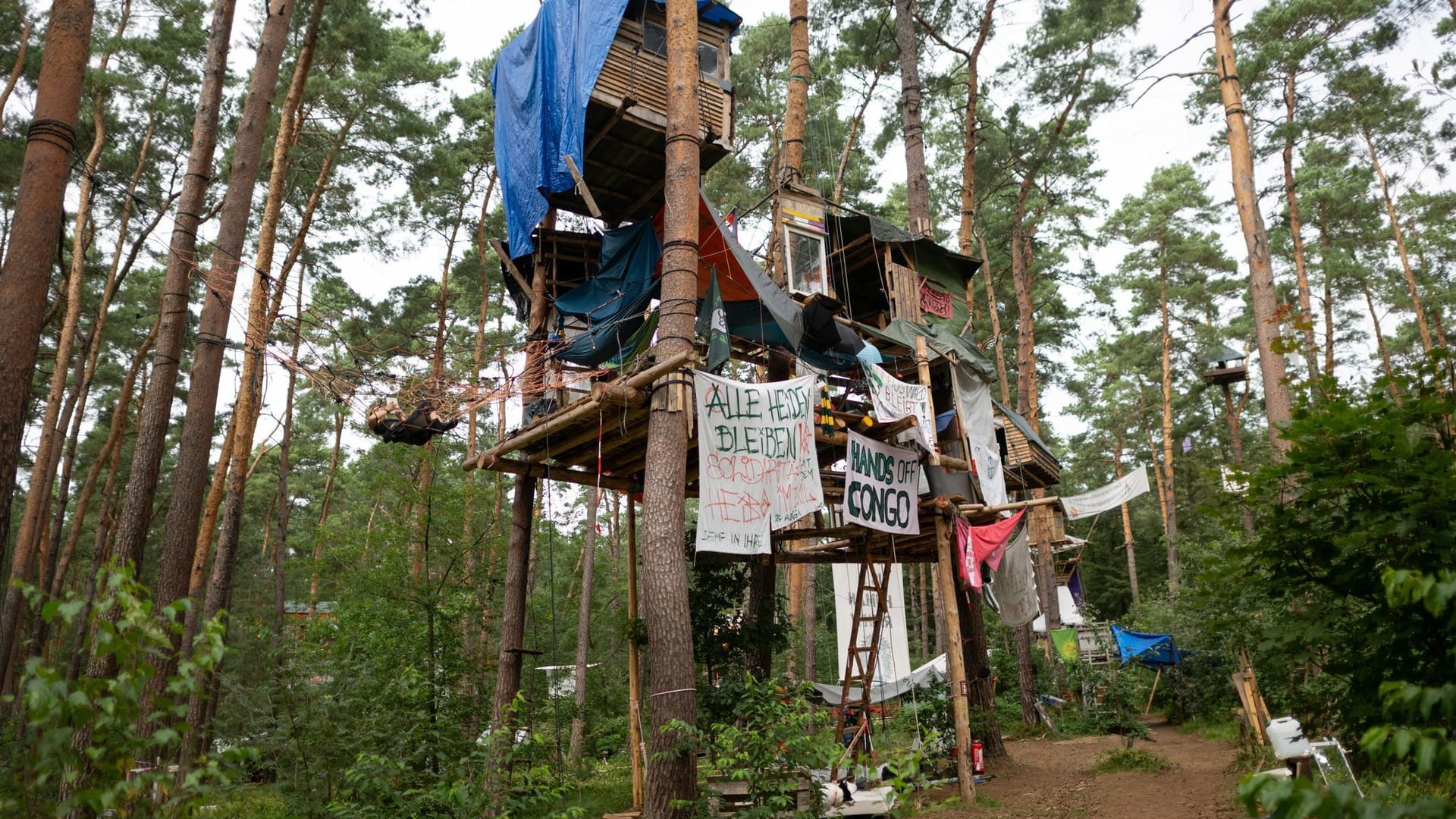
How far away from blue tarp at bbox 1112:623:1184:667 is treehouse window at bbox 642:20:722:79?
52.5 ft

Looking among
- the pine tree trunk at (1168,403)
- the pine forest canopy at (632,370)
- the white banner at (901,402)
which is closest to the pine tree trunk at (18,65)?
the pine forest canopy at (632,370)

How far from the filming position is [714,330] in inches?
373

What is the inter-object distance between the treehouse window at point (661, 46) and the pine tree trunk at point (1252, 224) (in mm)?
6990

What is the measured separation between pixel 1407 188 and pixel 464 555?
2813cm

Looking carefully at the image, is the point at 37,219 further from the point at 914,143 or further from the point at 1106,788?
the point at 1106,788

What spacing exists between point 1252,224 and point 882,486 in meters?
6.03

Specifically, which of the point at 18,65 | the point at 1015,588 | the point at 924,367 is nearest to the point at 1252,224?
the point at 924,367

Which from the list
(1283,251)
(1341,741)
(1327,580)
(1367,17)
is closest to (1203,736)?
(1341,741)

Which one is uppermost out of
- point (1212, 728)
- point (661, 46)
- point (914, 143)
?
point (914, 143)

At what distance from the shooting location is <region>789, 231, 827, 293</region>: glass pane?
12.4m

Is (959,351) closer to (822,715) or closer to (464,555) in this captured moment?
→ (822,715)

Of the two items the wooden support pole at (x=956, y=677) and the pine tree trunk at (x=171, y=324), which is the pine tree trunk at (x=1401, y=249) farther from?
the pine tree trunk at (x=171, y=324)

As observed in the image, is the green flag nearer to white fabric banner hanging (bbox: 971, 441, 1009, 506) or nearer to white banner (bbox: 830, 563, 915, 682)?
white fabric banner hanging (bbox: 971, 441, 1009, 506)

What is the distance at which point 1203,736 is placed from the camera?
15.9 m
